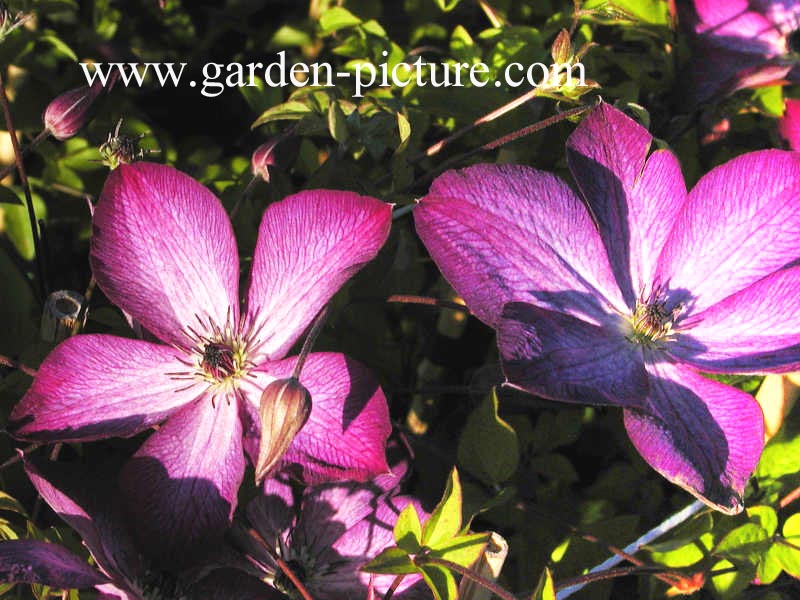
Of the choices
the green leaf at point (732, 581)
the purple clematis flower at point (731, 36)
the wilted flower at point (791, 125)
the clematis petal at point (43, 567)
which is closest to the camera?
the clematis petal at point (43, 567)

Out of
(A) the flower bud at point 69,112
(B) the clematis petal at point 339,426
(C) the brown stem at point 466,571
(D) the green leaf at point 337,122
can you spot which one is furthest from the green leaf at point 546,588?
(A) the flower bud at point 69,112

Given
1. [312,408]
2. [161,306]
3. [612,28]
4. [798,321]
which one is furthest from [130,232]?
[612,28]

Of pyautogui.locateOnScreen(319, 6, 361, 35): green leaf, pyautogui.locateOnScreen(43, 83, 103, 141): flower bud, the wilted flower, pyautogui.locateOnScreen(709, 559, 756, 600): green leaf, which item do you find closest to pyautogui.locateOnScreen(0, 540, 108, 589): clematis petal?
pyautogui.locateOnScreen(43, 83, 103, 141): flower bud

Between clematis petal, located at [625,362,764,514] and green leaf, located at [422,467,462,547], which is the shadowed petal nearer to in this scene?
green leaf, located at [422,467,462,547]

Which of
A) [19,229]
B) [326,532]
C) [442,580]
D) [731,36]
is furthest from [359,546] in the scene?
[731,36]

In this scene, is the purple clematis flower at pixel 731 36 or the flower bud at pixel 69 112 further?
the purple clematis flower at pixel 731 36

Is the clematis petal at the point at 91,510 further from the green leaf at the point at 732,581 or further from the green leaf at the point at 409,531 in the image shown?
the green leaf at the point at 732,581

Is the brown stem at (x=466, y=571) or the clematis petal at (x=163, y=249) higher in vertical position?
the clematis petal at (x=163, y=249)
